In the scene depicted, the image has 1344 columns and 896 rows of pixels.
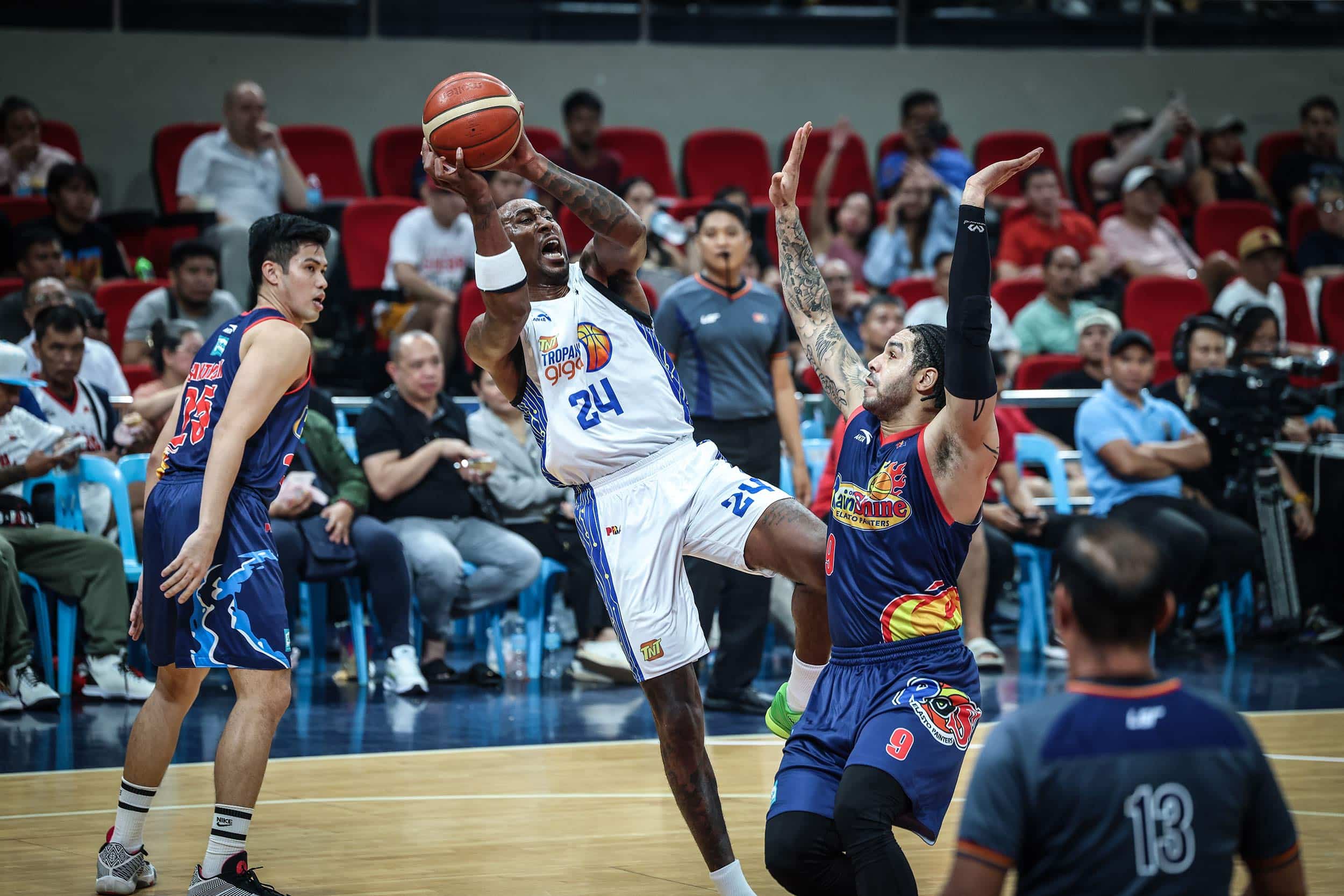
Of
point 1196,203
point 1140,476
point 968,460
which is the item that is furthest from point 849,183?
point 968,460

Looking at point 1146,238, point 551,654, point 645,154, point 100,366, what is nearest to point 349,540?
point 551,654

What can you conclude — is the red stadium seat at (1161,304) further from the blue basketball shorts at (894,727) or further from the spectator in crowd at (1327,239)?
the blue basketball shorts at (894,727)

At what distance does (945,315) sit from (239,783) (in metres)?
6.59

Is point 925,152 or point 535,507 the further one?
point 925,152

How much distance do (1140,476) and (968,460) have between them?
5.49m

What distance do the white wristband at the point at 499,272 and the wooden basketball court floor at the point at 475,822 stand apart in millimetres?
1719

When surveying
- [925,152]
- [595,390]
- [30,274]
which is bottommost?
[595,390]

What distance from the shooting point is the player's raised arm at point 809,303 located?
4.31m

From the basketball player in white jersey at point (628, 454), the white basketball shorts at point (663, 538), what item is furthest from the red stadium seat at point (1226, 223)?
the white basketball shorts at point (663, 538)

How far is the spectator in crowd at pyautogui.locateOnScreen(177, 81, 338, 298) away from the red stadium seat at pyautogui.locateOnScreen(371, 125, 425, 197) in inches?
53.5

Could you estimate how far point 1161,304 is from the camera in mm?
11367

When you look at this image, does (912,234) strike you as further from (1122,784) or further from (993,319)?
(1122,784)

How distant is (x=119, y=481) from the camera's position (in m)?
7.77

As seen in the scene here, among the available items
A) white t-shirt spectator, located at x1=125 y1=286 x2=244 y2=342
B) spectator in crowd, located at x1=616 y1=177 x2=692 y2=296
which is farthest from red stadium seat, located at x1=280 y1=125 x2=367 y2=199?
white t-shirt spectator, located at x1=125 y1=286 x2=244 y2=342
